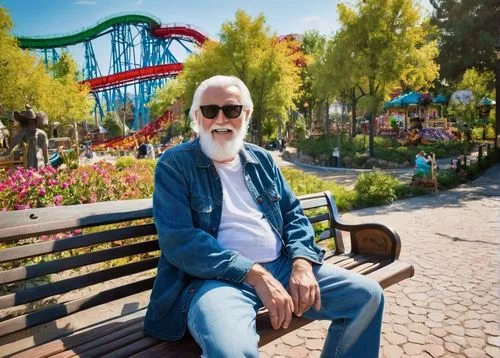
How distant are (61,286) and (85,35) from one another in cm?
4349

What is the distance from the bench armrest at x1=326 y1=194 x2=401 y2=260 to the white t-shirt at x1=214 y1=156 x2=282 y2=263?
113 centimetres

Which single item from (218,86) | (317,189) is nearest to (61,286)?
(218,86)

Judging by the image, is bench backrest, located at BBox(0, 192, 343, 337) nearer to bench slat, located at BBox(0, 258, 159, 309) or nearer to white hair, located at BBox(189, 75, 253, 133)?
bench slat, located at BBox(0, 258, 159, 309)

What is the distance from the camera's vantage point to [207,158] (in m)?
2.25

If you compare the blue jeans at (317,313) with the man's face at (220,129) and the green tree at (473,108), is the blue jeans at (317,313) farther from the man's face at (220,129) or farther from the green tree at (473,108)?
the green tree at (473,108)

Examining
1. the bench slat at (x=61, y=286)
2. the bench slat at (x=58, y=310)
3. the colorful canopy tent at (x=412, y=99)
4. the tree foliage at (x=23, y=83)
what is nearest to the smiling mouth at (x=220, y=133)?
the bench slat at (x=61, y=286)

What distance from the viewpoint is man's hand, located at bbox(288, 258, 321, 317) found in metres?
1.93

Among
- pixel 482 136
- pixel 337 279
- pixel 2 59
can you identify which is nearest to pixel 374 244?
pixel 337 279

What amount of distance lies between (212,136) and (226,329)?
1.14 meters

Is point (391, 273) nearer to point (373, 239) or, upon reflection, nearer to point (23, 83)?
point (373, 239)

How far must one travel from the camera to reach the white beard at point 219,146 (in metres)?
2.26

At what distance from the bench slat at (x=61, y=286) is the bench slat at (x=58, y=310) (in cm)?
9

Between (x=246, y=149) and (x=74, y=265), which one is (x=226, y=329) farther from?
(x=246, y=149)

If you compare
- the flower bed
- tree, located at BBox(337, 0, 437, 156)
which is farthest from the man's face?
tree, located at BBox(337, 0, 437, 156)
